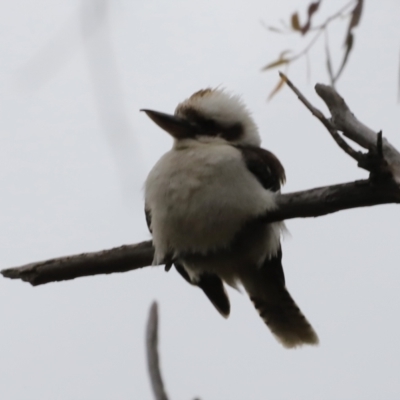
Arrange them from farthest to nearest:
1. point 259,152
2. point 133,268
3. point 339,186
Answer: point 259,152 → point 133,268 → point 339,186

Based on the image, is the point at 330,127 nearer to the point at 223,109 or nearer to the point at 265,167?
the point at 265,167

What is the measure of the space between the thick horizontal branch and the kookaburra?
0.06 meters

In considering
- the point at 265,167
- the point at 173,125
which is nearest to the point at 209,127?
the point at 173,125

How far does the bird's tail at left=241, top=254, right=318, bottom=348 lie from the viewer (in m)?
2.94

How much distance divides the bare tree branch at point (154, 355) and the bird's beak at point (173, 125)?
37.3 inches

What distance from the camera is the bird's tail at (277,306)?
9.64 ft

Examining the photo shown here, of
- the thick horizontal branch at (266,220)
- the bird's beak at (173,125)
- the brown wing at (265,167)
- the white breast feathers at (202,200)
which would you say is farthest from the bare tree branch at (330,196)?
the bird's beak at (173,125)

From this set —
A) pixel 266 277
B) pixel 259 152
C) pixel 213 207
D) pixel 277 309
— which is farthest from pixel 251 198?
pixel 277 309

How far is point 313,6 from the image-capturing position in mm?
2408

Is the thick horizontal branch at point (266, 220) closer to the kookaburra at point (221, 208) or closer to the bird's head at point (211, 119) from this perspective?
the kookaburra at point (221, 208)

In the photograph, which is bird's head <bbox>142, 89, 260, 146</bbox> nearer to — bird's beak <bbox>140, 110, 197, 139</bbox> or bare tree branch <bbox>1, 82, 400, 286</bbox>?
bird's beak <bbox>140, 110, 197, 139</bbox>

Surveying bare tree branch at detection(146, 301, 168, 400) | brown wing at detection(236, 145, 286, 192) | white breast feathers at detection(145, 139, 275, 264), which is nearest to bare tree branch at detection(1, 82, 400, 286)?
white breast feathers at detection(145, 139, 275, 264)

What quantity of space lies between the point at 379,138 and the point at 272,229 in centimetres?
77

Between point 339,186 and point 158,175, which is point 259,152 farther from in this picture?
point 339,186
